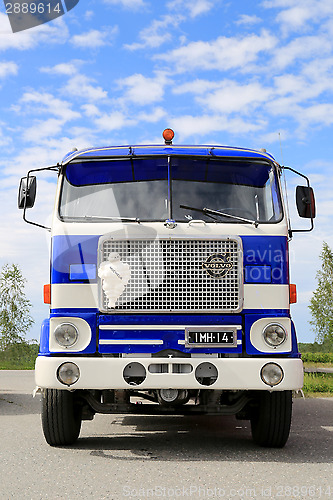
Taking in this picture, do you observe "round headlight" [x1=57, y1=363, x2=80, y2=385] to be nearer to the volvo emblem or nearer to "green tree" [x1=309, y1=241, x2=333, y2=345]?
the volvo emblem

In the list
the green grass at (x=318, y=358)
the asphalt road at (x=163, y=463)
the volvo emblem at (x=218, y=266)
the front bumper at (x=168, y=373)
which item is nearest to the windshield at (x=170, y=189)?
the volvo emblem at (x=218, y=266)

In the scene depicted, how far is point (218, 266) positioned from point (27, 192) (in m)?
2.13

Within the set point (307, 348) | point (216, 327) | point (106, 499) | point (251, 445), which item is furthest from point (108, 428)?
point (307, 348)

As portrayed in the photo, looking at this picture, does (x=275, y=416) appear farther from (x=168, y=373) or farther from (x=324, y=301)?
(x=324, y=301)

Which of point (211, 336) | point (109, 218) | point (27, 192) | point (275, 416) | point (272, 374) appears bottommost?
point (275, 416)

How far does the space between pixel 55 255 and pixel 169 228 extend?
1106 mm

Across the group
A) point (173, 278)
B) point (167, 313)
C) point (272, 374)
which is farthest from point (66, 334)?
point (272, 374)

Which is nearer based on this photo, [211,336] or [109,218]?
[211,336]

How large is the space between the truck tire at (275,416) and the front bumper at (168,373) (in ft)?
1.40

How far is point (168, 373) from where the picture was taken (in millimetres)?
6141

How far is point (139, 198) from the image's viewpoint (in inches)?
266

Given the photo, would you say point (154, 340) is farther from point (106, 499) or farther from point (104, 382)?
point (106, 499)

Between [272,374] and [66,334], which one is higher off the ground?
[66,334]

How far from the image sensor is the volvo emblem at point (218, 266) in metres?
6.34
